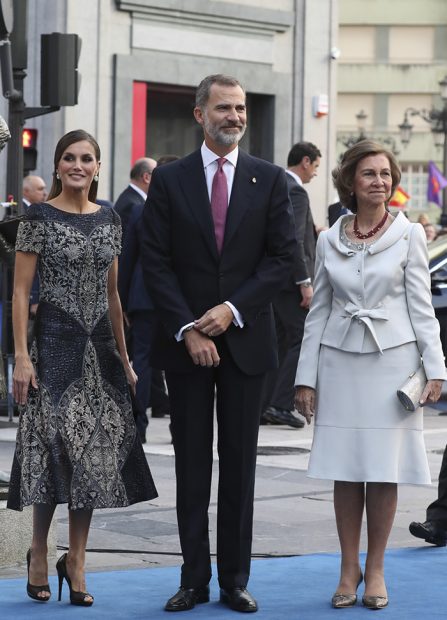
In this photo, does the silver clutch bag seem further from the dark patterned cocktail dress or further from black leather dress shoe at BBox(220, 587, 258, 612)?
the dark patterned cocktail dress

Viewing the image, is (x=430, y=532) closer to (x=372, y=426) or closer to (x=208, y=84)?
(x=372, y=426)

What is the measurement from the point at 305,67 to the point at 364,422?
20.4m

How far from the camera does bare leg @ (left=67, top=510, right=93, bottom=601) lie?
6.38m

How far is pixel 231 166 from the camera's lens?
649 cm

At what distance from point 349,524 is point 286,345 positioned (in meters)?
6.52

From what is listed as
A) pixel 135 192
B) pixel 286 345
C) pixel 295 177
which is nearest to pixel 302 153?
pixel 295 177

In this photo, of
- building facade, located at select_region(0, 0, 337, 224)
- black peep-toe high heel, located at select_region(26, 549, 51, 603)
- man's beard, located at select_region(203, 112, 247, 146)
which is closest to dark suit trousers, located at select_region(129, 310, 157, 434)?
black peep-toe high heel, located at select_region(26, 549, 51, 603)

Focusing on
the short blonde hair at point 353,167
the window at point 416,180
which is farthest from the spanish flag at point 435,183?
the window at point 416,180

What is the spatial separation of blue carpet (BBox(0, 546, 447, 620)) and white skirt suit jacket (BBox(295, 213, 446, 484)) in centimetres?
52

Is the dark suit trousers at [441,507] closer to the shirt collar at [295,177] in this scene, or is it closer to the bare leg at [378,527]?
the bare leg at [378,527]

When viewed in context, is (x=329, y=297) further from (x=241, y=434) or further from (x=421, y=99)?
(x=421, y=99)

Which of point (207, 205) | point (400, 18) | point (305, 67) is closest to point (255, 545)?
point (207, 205)

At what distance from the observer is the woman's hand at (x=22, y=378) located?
6344 millimetres

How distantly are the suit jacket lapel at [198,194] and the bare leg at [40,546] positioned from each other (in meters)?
1.24
